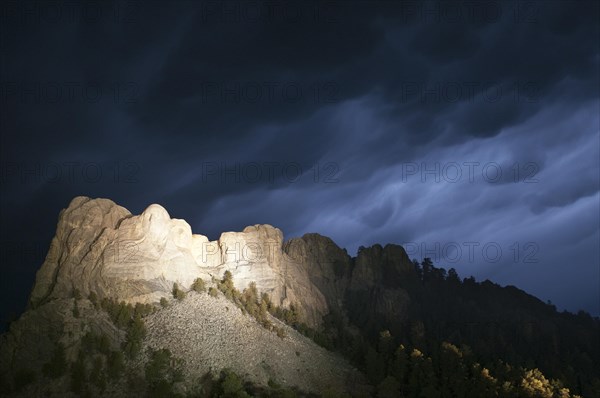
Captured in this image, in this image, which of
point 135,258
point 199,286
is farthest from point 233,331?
point 135,258

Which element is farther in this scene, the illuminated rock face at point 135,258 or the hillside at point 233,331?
the illuminated rock face at point 135,258

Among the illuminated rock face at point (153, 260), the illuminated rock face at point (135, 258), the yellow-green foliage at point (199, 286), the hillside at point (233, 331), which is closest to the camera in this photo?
the hillside at point (233, 331)

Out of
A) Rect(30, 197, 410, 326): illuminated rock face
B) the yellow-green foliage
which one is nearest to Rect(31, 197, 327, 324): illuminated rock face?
Rect(30, 197, 410, 326): illuminated rock face

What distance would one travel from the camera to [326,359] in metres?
102

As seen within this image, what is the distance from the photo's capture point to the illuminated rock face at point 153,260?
8959 centimetres

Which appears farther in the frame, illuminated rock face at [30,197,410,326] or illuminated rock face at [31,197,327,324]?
illuminated rock face at [30,197,410,326]

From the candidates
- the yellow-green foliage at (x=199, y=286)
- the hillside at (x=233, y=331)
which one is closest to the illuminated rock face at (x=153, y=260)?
the hillside at (x=233, y=331)

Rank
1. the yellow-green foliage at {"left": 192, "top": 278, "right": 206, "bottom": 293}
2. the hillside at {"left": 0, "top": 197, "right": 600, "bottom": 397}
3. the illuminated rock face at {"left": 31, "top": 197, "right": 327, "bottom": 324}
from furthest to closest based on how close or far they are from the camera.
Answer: the yellow-green foliage at {"left": 192, "top": 278, "right": 206, "bottom": 293}, the illuminated rock face at {"left": 31, "top": 197, "right": 327, "bottom": 324}, the hillside at {"left": 0, "top": 197, "right": 600, "bottom": 397}

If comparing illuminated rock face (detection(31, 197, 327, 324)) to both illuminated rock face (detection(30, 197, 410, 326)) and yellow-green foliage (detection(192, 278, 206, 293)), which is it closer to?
illuminated rock face (detection(30, 197, 410, 326))

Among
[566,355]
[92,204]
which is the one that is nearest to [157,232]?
[92,204]

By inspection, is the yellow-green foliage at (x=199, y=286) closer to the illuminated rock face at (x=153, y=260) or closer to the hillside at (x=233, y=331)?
the hillside at (x=233, y=331)

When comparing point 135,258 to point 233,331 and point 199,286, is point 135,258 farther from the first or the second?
point 233,331

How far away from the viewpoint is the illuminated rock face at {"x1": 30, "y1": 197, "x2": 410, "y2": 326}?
89594 millimetres

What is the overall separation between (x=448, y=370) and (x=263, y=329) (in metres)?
38.3
